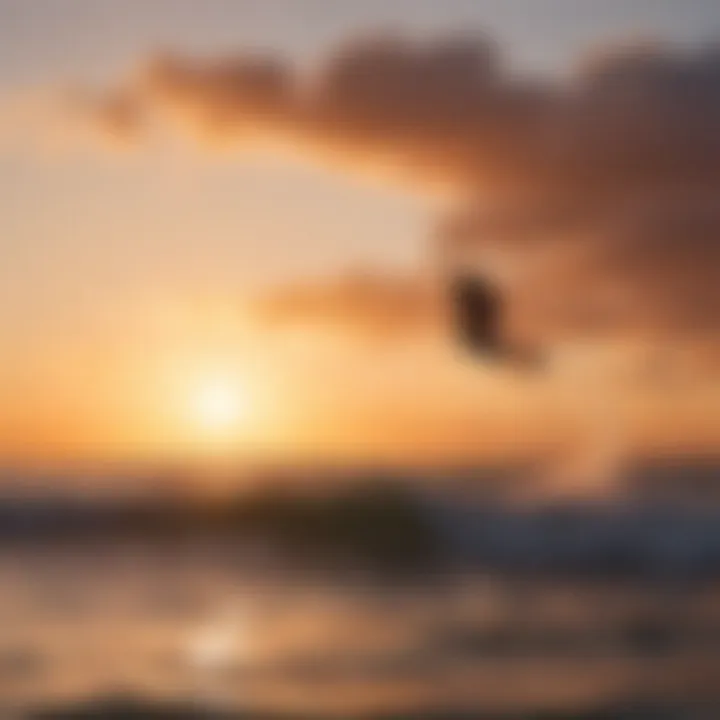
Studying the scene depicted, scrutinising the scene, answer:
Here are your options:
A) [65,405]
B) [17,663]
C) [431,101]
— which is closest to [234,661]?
[17,663]

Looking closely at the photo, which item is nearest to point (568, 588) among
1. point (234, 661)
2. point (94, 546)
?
point (234, 661)

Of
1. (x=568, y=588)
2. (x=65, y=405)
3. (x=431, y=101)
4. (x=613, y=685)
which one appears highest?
(x=431, y=101)

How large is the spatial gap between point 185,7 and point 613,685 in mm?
858

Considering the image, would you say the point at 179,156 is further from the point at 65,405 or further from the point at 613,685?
the point at 613,685

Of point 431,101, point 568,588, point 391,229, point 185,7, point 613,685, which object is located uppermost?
point 185,7

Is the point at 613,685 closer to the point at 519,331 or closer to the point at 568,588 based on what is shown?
the point at 568,588

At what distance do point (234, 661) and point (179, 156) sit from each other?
0.54 m

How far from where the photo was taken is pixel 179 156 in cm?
164

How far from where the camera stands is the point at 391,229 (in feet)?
5.39

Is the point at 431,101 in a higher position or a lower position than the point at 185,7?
lower

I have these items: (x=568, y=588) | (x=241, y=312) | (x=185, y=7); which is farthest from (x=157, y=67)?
(x=568, y=588)

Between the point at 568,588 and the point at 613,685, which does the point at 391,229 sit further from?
the point at 613,685

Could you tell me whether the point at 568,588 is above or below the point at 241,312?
below

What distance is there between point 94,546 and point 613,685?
0.58 meters
